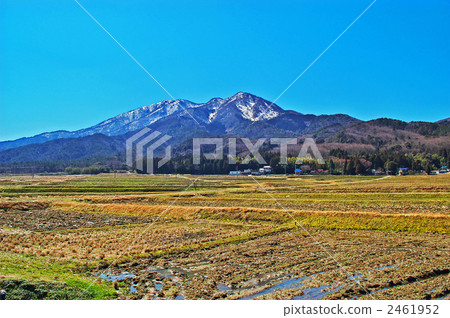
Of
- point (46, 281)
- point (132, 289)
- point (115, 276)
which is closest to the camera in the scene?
point (46, 281)

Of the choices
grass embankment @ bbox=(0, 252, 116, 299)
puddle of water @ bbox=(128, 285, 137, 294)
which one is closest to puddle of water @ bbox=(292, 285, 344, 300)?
puddle of water @ bbox=(128, 285, 137, 294)

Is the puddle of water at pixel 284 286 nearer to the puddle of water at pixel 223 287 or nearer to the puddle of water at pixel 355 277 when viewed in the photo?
the puddle of water at pixel 223 287

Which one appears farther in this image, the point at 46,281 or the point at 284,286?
the point at 284,286

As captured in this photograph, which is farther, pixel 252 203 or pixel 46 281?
pixel 252 203

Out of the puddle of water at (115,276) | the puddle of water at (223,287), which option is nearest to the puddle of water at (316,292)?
the puddle of water at (223,287)

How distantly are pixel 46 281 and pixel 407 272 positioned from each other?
52.4 ft

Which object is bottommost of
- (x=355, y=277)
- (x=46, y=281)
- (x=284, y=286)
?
(x=284, y=286)

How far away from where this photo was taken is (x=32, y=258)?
1962 cm

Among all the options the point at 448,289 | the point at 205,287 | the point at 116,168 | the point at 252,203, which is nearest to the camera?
the point at 448,289

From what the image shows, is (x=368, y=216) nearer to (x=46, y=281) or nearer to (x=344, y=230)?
(x=344, y=230)

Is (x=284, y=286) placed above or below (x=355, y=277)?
below

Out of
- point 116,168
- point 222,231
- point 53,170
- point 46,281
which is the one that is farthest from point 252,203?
point 53,170

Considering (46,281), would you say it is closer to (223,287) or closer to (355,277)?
(223,287)

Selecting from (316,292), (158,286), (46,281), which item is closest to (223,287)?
(158,286)
